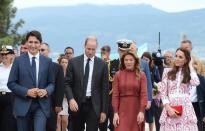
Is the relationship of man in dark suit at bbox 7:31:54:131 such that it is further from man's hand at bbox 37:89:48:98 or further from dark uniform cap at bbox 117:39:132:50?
dark uniform cap at bbox 117:39:132:50

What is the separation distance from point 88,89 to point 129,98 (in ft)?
2.80

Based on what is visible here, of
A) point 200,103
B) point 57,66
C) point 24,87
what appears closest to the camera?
point 24,87

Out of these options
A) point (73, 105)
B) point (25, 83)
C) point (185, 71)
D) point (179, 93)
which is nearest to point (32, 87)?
point (25, 83)

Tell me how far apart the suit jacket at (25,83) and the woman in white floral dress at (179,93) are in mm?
1951

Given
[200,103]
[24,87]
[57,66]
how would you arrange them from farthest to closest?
[200,103]
[57,66]
[24,87]

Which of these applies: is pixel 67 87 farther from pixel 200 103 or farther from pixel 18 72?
pixel 200 103

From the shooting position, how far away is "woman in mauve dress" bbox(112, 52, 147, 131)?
448 inches

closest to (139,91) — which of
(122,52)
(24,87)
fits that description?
(122,52)

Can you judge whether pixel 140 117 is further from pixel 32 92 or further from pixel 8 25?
pixel 8 25

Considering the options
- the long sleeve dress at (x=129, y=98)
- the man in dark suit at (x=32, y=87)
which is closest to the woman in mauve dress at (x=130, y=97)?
the long sleeve dress at (x=129, y=98)

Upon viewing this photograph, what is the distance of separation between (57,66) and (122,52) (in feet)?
4.77

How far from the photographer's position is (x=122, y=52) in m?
12.4

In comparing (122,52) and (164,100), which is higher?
(122,52)

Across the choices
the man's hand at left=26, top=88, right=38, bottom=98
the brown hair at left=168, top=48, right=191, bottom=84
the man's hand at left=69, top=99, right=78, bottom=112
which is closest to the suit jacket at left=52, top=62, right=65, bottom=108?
the man's hand at left=69, top=99, right=78, bottom=112
